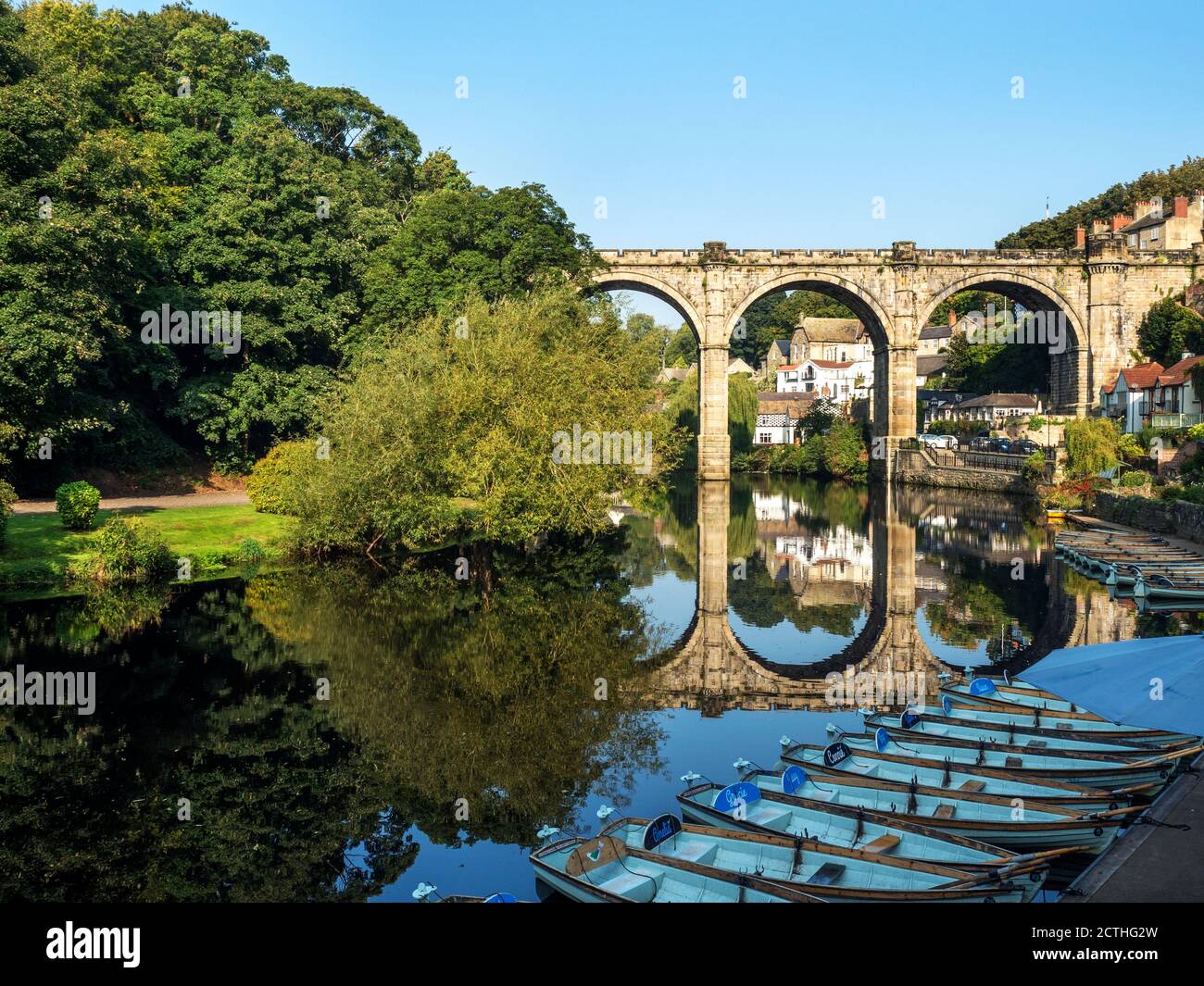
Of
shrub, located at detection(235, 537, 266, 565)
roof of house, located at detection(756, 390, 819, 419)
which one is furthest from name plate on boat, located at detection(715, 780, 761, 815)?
roof of house, located at detection(756, 390, 819, 419)

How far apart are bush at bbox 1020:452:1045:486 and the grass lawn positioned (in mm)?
37121

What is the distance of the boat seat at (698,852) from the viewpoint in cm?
921

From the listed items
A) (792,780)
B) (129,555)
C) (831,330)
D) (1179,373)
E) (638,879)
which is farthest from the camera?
(831,330)

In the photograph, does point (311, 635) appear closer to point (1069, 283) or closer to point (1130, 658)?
point (1130, 658)

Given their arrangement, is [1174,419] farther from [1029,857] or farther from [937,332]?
[937,332]

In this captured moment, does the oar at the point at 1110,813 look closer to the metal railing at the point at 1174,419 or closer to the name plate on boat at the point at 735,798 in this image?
the name plate on boat at the point at 735,798

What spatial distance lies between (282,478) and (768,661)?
18488mm

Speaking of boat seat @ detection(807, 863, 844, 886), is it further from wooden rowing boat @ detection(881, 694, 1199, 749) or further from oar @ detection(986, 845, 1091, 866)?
wooden rowing boat @ detection(881, 694, 1199, 749)

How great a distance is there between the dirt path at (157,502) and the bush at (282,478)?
8.19 feet

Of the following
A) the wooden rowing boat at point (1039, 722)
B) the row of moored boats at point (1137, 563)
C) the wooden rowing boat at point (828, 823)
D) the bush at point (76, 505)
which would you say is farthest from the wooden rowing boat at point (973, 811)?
the bush at point (76, 505)

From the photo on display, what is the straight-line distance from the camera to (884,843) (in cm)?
926

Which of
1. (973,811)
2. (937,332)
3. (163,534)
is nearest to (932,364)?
(937,332)

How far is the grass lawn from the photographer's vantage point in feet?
83.1

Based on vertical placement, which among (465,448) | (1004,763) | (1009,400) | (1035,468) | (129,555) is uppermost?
(1009,400)
